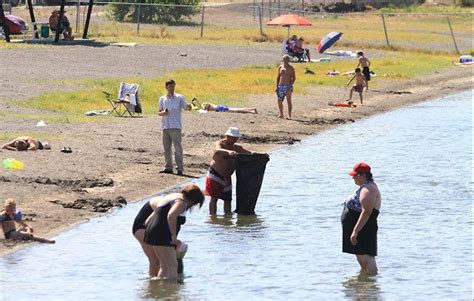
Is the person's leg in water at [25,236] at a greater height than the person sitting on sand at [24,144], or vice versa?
the person sitting on sand at [24,144]

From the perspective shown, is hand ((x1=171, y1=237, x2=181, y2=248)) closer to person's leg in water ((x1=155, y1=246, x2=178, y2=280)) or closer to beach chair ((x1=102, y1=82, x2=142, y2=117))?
person's leg in water ((x1=155, y1=246, x2=178, y2=280))

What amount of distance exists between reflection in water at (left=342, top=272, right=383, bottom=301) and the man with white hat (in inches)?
142

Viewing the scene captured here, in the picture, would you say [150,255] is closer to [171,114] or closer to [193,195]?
[193,195]

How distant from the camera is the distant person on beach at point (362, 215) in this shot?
14023mm

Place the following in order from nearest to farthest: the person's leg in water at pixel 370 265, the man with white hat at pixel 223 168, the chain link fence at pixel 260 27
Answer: the person's leg in water at pixel 370 265 → the man with white hat at pixel 223 168 → the chain link fence at pixel 260 27

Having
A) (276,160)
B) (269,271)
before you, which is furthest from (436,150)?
(269,271)

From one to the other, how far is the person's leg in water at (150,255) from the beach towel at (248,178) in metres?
4.21

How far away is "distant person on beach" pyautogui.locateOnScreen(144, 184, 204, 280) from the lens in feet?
43.7

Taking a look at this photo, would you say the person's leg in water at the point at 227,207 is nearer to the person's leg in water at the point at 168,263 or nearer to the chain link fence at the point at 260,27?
the person's leg in water at the point at 168,263

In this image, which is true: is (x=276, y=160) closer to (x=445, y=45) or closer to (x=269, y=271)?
(x=269, y=271)

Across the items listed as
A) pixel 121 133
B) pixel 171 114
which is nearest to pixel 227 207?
pixel 171 114

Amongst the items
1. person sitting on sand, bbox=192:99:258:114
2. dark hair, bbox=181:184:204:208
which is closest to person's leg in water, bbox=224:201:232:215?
dark hair, bbox=181:184:204:208

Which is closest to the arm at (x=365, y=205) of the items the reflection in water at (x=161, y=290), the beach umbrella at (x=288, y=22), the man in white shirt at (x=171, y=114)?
the reflection in water at (x=161, y=290)

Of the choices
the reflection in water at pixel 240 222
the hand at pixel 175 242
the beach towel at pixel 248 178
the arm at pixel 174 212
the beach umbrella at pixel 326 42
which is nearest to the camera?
the arm at pixel 174 212
